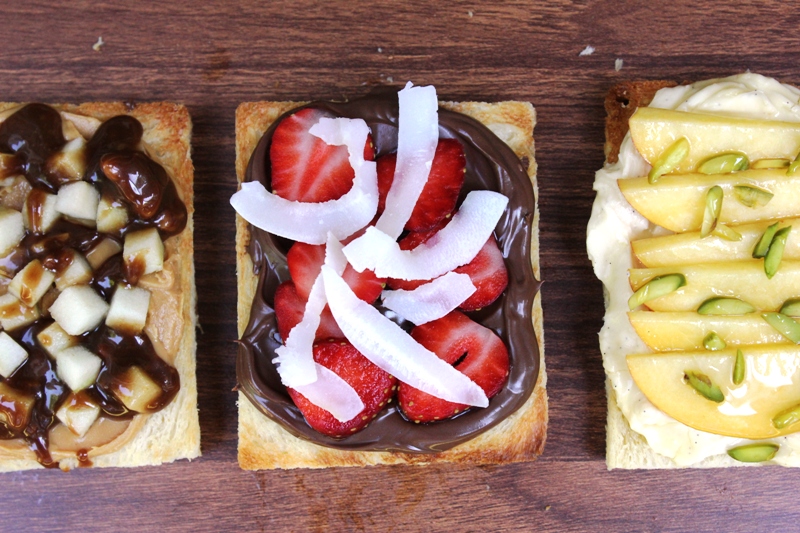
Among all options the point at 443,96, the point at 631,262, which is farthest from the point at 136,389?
the point at 631,262

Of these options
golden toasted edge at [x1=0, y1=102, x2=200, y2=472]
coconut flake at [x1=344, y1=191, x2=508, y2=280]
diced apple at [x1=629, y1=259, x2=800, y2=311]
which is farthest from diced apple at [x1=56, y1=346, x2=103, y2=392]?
diced apple at [x1=629, y1=259, x2=800, y2=311]

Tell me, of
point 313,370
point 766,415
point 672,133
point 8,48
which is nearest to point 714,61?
point 672,133

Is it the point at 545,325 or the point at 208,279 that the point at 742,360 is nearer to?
the point at 545,325

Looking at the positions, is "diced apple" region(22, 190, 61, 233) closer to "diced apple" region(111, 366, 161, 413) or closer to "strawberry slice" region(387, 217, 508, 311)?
"diced apple" region(111, 366, 161, 413)

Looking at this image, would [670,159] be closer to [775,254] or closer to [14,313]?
[775,254]

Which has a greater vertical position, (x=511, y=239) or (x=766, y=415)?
(x=511, y=239)

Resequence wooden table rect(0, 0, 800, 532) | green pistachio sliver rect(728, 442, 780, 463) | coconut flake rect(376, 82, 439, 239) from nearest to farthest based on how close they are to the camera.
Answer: coconut flake rect(376, 82, 439, 239) → green pistachio sliver rect(728, 442, 780, 463) → wooden table rect(0, 0, 800, 532)
